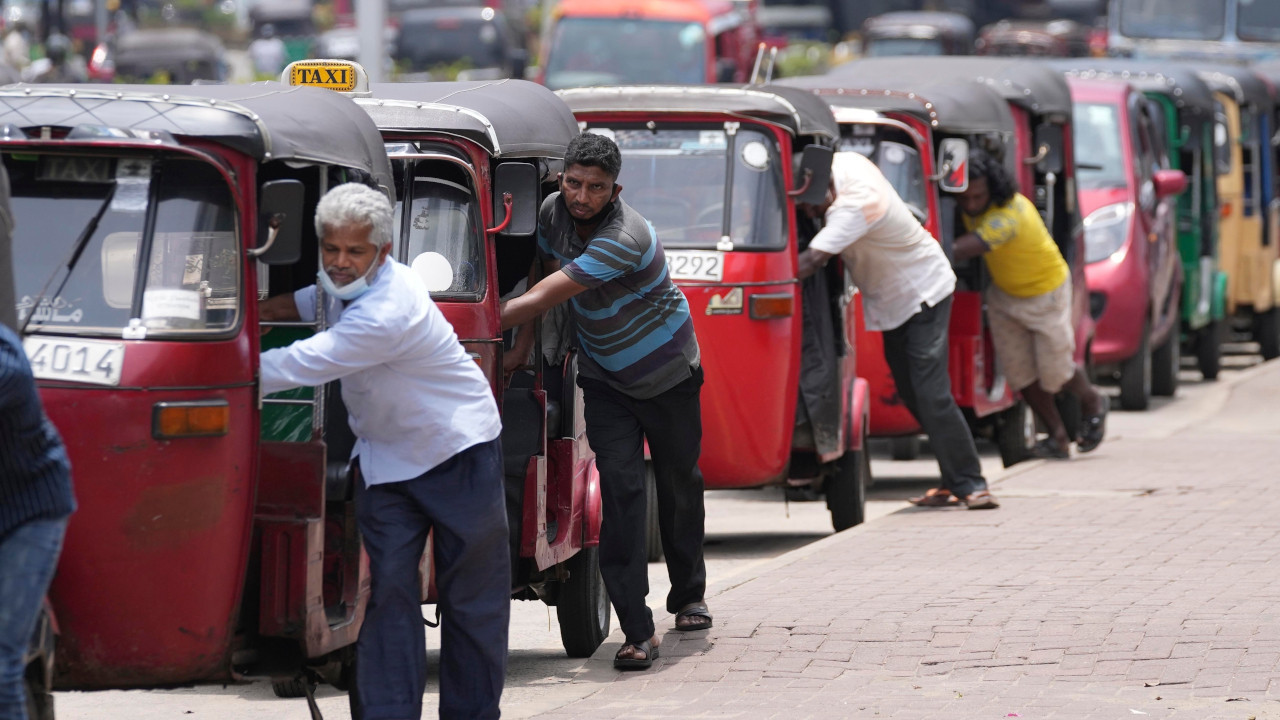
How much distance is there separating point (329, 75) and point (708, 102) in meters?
2.62

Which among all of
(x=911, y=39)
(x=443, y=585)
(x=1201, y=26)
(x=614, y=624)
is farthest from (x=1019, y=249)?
(x=911, y=39)

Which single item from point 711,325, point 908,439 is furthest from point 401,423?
point 908,439

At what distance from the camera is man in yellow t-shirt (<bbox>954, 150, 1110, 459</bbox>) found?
1136 centimetres

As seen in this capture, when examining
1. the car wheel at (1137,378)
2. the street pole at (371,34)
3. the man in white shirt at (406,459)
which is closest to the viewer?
the man in white shirt at (406,459)

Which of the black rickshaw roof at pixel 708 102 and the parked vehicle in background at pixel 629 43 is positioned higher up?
the black rickshaw roof at pixel 708 102

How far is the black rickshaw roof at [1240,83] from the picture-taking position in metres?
20.2

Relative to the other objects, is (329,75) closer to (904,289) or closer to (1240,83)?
(904,289)

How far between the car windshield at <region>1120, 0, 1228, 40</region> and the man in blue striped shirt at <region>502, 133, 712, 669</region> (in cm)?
2262

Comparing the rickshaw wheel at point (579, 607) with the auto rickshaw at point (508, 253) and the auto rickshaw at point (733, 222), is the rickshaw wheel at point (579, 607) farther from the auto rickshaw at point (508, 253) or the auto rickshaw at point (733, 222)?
the auto rickshaw at point (733, 222)

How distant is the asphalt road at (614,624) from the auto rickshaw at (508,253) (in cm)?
35

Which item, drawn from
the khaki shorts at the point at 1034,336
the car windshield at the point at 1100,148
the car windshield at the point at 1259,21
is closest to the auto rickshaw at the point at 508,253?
the khaki shorts at the point at 1034,336

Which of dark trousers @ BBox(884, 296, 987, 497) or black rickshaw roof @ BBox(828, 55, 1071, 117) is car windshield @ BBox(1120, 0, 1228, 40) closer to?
black rickshaw roof @ BBox(828, 55, 1071, 117)

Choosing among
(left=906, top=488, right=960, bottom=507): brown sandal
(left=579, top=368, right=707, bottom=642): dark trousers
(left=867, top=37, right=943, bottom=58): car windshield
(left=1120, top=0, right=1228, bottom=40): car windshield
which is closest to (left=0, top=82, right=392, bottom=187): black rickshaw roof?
(left=579, top=368, right=707, bottom=642): dark trousers

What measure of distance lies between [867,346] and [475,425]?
6.39 meters
